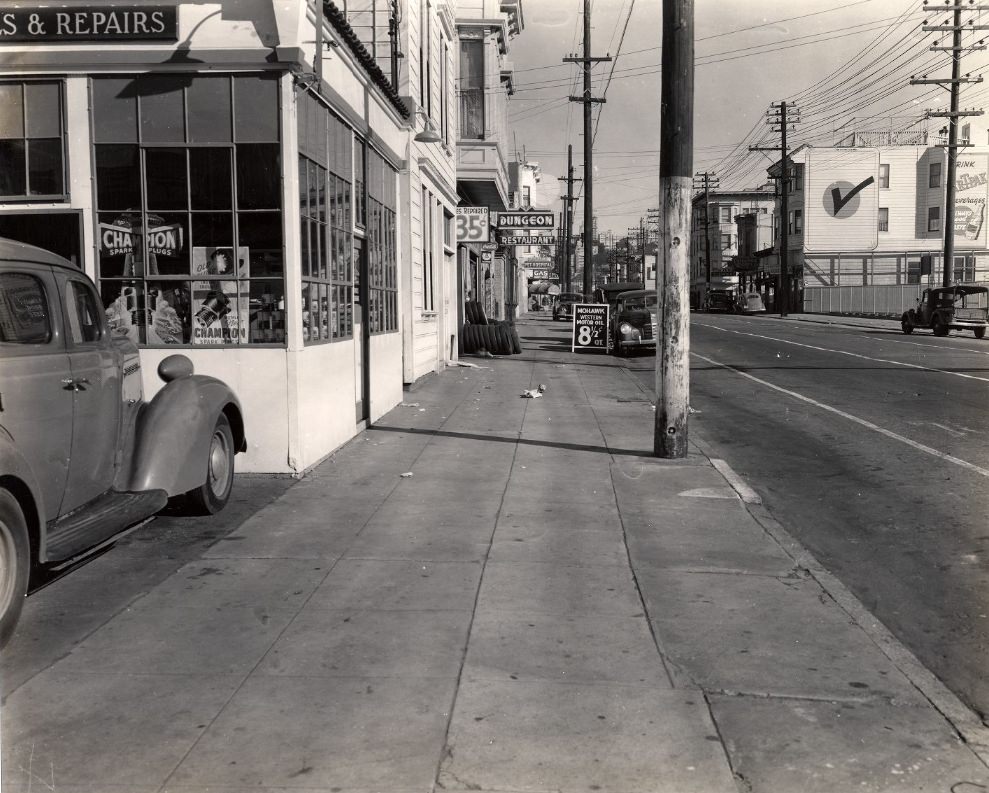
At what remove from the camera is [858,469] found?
9977mm

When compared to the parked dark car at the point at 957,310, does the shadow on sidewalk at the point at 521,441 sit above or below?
below

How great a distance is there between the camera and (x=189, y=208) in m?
9.01

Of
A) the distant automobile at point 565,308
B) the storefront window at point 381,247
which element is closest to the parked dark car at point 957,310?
the distant automobile at point 565,308

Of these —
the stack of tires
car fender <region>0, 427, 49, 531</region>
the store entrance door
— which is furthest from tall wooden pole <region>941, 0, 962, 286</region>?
car fender <region>0, 427, 49, 531</region>

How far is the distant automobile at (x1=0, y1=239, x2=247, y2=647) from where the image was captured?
16.1 feet

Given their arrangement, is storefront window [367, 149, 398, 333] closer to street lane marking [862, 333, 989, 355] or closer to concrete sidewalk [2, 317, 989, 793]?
concrete sidewalk [2, 317, 989, 793]

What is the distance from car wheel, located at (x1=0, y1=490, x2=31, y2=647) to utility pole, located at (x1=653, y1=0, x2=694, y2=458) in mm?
6463

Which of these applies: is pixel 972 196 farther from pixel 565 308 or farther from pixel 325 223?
pixel 325 223

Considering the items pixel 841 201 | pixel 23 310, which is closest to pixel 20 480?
pixel 23 310

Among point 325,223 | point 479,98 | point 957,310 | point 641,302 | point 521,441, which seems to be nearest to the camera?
point 325,223

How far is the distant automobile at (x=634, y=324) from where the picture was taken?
26.2 meters

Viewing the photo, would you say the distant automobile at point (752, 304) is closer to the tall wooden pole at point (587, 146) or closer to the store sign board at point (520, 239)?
the tall wooden pole at point (587, 146)

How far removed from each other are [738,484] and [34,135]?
22.9 feet

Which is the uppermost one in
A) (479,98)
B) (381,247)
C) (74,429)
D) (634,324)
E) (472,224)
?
(479,98)
